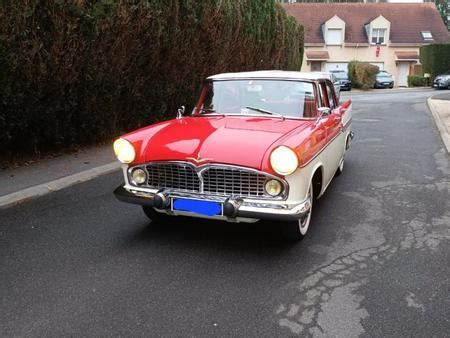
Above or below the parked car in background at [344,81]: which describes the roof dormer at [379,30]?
above

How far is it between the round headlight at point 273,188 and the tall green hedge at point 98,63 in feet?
13.6

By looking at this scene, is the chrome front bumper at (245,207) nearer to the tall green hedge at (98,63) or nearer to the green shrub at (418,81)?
the tall green hedge at (98,63)

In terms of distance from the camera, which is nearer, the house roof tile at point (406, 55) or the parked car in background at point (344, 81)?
the parked car in background at point (344, 81)

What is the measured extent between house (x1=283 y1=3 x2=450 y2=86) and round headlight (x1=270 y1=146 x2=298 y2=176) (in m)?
42.6

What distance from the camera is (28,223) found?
4824 mm

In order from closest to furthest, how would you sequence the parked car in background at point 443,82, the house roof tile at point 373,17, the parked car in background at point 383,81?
the parked car in background at point 443,82 → the parked car in background at point 383,81 → the house roof tile at point 373,17

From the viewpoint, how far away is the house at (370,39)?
44931 mm

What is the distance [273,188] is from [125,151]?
4.71 feet

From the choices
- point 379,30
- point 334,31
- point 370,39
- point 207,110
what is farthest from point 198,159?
point 379,30

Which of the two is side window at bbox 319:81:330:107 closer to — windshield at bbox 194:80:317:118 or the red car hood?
windshield at bbox 194:80:317:118

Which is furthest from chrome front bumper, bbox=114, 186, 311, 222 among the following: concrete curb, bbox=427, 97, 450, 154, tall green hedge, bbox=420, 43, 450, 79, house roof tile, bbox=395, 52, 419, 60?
house roof tile, bbox=395, 52, 419, 60

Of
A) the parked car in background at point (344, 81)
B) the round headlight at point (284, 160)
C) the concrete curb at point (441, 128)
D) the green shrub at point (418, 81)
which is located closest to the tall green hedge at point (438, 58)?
the green shrub at point (418, 81)

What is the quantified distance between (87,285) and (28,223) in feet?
5.67


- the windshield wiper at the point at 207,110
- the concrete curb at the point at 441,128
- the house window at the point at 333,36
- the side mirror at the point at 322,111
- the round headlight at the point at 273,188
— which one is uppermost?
the windshield wiper at the point at 207,110
